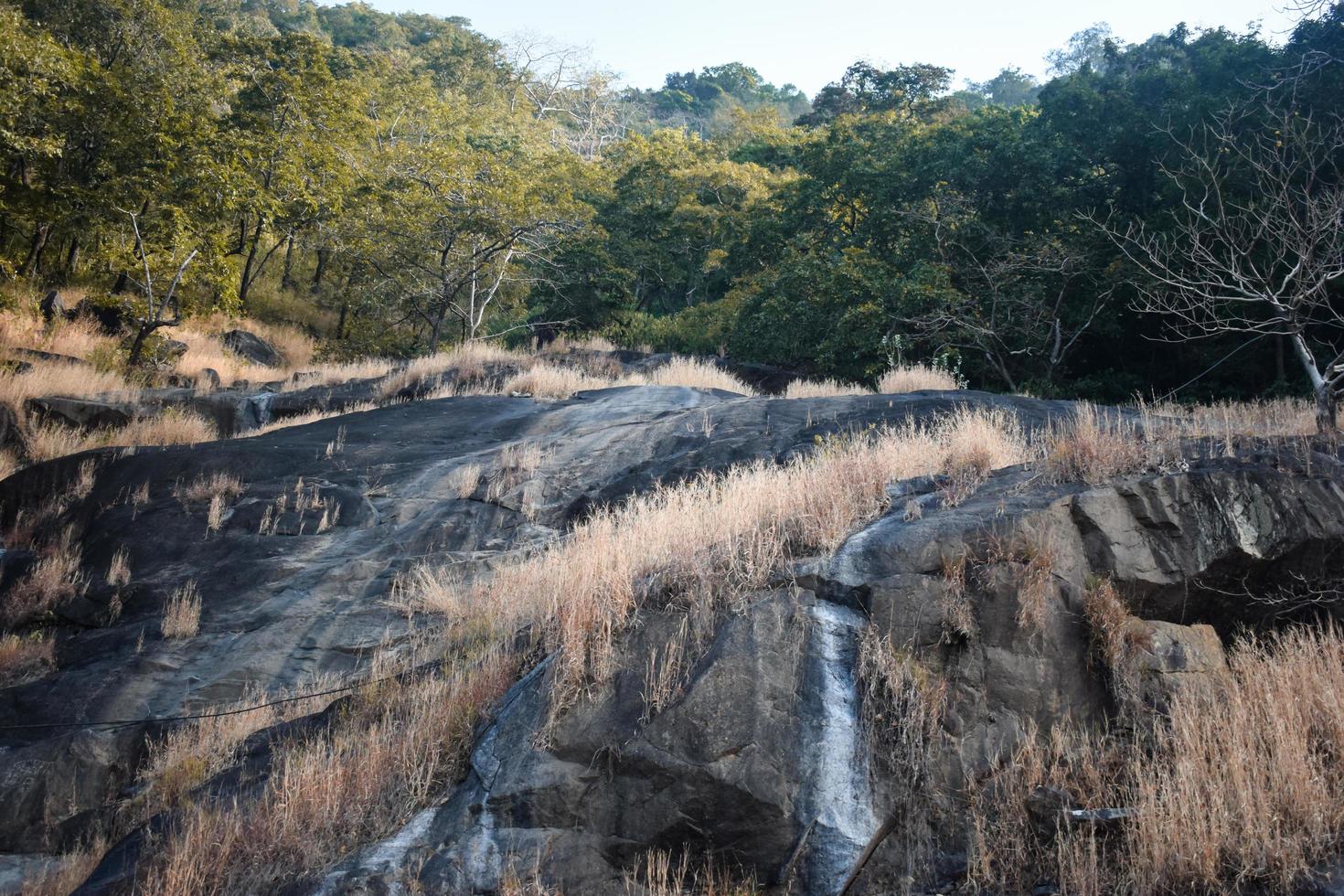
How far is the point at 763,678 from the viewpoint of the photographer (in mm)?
5605

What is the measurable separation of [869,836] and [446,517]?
24.6 feet

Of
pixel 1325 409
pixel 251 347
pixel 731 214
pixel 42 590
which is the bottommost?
pixel 42 590

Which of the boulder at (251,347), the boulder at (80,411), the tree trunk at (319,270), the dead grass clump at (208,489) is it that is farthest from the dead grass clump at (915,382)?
the tree trunk at (319,270)

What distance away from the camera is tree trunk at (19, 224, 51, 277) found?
23.4 m

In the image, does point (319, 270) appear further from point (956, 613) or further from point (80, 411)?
point (956, 613)

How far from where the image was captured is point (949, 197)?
2197 cm

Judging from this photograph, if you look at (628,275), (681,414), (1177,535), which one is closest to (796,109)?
(628,275)

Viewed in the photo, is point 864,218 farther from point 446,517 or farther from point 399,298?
point 446,517

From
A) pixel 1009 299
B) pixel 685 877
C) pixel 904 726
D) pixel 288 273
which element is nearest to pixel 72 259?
pixel 288 273

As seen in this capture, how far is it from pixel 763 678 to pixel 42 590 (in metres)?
8.92

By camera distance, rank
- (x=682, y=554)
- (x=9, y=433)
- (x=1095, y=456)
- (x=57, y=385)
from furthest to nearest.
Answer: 1. (x=57, y=385)
2. (x=9, y=433)
3. (x=1095, y=456)
4. (x=682, y=554)

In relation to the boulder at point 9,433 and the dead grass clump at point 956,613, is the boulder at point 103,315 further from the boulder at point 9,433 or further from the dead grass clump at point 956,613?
the dead grass clump at point 956,613

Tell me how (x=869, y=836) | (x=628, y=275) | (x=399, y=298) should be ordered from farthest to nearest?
(x=628, y=275) < (x=399, y=298) < (x=869, y=836)

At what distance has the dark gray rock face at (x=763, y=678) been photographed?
16.8 ft
